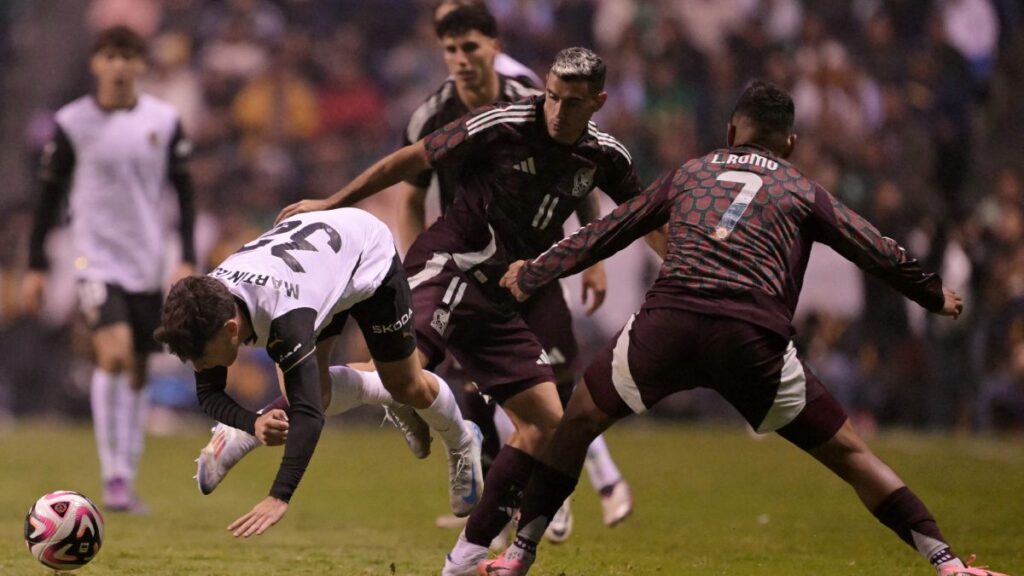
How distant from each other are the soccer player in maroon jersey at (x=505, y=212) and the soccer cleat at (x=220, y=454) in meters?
1.08

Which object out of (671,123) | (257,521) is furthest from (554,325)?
(671,123)

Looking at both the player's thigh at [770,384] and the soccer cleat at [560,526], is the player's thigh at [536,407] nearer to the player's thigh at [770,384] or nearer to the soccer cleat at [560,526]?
the soccer cleat at [560,526]

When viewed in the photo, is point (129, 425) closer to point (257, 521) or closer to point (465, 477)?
point (465, 477)

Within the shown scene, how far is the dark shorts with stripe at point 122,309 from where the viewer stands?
10.5 m

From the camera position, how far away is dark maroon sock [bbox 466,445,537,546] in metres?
6.77

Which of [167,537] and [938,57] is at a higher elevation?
[938,57]

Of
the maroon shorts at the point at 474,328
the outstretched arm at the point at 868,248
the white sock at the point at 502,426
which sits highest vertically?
the outstretched arm at the point at 868,248

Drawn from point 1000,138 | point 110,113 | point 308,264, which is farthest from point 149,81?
point 308,264

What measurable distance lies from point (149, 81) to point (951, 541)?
42.9 feet

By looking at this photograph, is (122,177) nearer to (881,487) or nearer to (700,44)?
(881,487)

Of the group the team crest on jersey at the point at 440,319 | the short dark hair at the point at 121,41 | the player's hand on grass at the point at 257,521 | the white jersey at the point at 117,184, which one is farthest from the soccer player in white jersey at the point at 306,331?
the short dark hair at the point at 121,41

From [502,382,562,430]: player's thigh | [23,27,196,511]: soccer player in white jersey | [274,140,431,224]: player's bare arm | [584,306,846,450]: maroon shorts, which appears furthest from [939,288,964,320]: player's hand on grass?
[23,27,196,511]: soccer player in white jersey

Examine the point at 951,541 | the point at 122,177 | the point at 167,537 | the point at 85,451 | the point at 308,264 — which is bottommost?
the point at 85,451

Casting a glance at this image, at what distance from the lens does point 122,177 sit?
10766 millimetres
